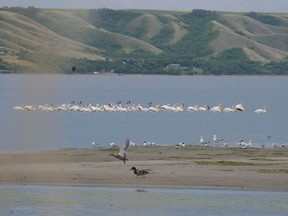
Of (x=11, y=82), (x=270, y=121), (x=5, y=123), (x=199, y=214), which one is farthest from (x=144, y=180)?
(x=11, y=82)

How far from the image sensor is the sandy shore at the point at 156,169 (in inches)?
1318

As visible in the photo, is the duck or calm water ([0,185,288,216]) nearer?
calm water ([0,185,288,216])

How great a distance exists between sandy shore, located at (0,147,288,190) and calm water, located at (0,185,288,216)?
121cm

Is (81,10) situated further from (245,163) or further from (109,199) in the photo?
(245,163)

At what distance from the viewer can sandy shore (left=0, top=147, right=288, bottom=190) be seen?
3347 cm

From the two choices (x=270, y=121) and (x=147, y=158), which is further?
(x=270, y=121)

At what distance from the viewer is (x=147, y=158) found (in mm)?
40594

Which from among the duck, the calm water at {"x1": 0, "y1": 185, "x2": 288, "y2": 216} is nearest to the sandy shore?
the duck

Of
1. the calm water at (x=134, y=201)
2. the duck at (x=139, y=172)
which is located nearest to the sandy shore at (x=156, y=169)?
the duck at (x=139, y=172)

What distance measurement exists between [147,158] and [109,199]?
34.4 ft

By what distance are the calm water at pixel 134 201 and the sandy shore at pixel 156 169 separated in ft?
3.96

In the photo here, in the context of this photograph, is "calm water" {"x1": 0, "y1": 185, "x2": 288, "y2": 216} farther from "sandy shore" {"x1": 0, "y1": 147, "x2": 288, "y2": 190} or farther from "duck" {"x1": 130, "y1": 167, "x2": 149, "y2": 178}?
"duck" {"x1": 130, "y1": 167, "x2": 149, "y2": 178}

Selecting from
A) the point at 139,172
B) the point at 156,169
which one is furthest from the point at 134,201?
the point at 156,169

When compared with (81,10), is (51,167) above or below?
below
